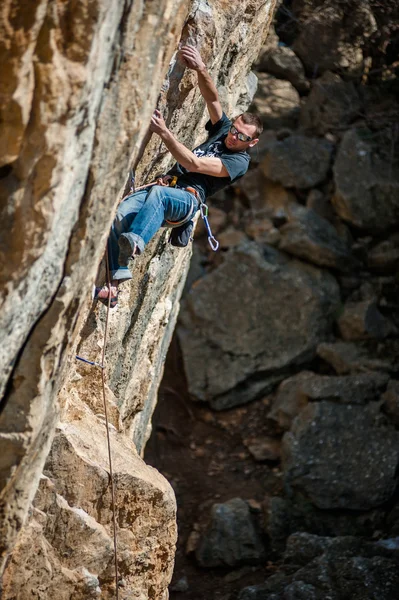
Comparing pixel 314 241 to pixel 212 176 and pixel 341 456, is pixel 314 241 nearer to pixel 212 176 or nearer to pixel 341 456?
pixel 341 456

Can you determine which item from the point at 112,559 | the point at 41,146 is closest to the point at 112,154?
the point at 41,146

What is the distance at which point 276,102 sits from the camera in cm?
1598

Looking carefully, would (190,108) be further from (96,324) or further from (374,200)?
(374,200)

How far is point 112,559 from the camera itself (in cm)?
572

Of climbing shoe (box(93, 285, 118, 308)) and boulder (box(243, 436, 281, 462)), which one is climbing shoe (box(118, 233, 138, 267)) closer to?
climbing shoe (box(93, 285, 118, 308))

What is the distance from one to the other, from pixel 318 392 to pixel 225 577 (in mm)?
3403

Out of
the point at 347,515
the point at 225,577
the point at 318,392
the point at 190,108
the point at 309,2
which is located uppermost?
the point at 309,2

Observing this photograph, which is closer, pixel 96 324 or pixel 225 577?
pixel 96 324

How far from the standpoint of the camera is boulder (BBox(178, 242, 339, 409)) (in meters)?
13.9

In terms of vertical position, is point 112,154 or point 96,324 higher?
point 112,154

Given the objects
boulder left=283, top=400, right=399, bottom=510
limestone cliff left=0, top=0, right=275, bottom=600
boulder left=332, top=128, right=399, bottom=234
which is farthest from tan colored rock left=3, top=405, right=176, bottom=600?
boulder left=332, top=128, right=399, bottom=234

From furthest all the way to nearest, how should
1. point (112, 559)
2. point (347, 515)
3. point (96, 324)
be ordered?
point (347, 515) → point (96, 324) → point (112, 559)

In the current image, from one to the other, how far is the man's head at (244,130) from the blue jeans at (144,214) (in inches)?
23.0

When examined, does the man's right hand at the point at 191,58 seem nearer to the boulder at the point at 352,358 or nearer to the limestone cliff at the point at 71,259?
the limestone cliff at the point at 71,259
